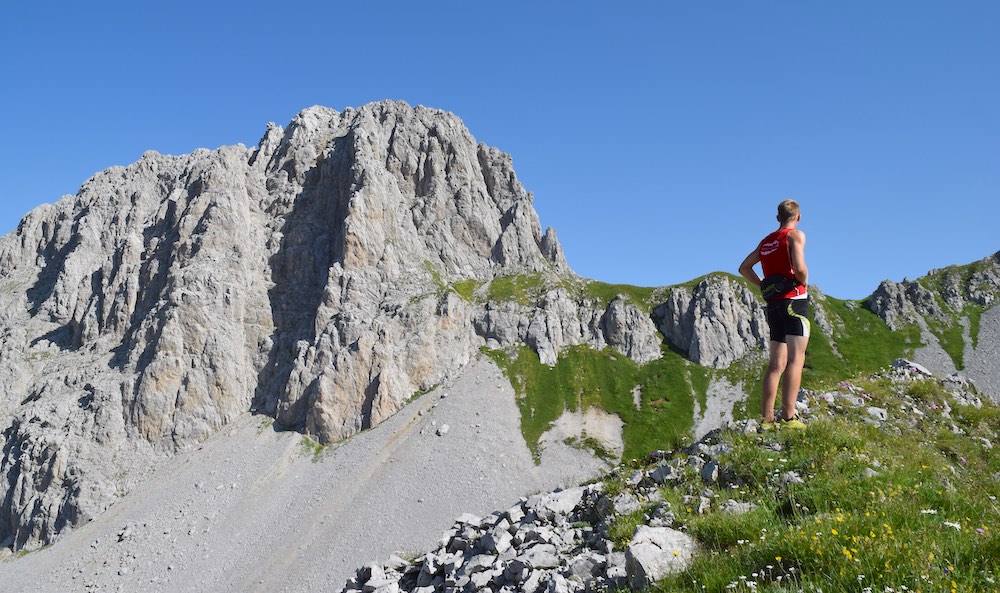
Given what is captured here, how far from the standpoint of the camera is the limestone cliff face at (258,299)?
93.9 metres

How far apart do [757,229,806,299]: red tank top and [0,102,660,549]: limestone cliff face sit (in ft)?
300

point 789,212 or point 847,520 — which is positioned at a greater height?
point 789,212

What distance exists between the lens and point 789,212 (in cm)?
1152

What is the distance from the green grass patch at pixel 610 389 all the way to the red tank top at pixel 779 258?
84.5 m

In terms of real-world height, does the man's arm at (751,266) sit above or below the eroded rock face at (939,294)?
below

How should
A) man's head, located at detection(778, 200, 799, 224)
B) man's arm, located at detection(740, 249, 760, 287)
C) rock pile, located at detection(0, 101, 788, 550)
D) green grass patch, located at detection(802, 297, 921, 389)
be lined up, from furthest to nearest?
green grass patch, located at detection(802, 297, 921, 389), rock pile, located at detection(0, 101, 788, 550), man's arm, located at detection(740, 249, 760, 287), man's head, located at detection(778, 200, 799, 224)

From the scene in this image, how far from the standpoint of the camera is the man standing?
11.2 metres

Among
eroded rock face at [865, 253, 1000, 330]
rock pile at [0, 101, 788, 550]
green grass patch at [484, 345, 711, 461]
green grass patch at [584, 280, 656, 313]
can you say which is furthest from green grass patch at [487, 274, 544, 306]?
eroded rock face at [865, 253, 1000, 330]

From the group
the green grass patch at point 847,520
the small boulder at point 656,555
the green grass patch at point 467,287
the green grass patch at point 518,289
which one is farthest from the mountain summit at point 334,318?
the small boulder at point 656,555

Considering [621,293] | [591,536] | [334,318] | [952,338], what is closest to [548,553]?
[591,536]

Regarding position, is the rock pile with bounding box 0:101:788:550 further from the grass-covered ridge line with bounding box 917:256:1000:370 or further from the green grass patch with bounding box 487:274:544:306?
the grass-covered ridge line with bounding box 917:256:1000:370

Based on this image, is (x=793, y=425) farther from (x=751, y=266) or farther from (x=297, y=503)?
(x=297, y=503)

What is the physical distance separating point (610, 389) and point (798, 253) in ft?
333

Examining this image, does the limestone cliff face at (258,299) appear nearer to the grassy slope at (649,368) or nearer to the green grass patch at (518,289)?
the green grass patch at (518,289)
